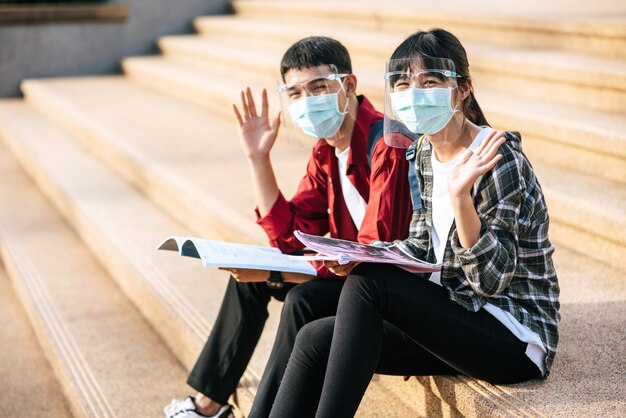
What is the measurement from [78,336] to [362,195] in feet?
5.43

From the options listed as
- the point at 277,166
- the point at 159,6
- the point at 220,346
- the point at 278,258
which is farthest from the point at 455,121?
the point at 159,6

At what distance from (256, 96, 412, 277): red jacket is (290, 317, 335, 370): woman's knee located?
27cm

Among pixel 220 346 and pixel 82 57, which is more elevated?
pixel 220 346

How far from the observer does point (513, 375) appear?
2.29m

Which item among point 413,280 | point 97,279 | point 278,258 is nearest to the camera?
point 413,280

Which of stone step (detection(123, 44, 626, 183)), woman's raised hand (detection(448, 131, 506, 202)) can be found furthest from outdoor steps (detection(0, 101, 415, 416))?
stone step (detection(123, 44, 626, 183))

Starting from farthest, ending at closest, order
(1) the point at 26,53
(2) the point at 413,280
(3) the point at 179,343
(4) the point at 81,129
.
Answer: (1) the point at 26,53
(4) the point at 81,129
(3) the point at 179,343
(2) the point at 413,280

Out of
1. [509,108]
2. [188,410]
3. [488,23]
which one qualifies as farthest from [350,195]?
[488,23]

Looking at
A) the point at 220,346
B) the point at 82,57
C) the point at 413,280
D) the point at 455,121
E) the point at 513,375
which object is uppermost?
the point at 455,121

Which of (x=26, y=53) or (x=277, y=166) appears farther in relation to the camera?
(x=26, y=53)

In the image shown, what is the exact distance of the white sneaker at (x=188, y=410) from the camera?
9.45 ft

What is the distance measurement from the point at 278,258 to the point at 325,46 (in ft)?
2.24

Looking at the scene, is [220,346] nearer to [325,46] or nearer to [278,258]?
[278,258]

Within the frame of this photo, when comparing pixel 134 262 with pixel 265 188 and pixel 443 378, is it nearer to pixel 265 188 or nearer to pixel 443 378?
pixel 265 188
